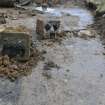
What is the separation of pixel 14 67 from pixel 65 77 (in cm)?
114

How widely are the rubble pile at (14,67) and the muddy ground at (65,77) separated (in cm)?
13

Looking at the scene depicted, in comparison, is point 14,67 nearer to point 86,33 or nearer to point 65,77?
point 65,77

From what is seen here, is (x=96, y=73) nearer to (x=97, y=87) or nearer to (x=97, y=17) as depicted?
(x=97, y=87)

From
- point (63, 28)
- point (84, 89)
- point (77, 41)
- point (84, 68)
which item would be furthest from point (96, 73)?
point (63, 28)

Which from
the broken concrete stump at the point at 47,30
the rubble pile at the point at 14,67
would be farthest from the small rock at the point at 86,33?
the rubble pile at the point at 14,67

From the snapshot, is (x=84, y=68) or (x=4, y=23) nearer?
(x=84, y=68)

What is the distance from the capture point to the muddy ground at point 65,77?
213 inches

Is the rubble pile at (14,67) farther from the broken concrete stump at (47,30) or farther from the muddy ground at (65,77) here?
the broken concrete stump at (47,30)

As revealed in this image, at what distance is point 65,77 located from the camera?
20.9 ft

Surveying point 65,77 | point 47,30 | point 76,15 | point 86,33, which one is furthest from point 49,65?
point 76,15

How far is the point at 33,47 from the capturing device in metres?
7.70

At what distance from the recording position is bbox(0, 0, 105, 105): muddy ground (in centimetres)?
542

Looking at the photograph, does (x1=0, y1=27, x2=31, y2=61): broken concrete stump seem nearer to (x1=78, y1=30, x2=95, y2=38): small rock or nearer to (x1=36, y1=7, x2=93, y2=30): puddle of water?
(x1=78, y1=30, x2=95, y2=38): small rock

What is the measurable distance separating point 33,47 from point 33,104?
8.94ft
